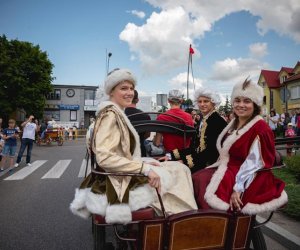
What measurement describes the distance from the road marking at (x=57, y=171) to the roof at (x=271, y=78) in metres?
43.1

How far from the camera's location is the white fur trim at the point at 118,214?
240cm

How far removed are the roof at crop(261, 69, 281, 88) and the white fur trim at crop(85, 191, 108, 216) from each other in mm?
49751

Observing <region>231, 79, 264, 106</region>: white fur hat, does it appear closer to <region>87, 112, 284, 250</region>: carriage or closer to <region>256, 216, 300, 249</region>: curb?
<region>87, 112, 284, 250</region>: carriage

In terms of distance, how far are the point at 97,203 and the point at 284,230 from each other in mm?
2855

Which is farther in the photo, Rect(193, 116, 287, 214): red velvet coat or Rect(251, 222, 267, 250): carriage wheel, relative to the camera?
Rect(251, 222, 267, 250): carriage wheel

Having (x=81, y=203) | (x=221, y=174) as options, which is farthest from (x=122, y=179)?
(x=221, y=174)

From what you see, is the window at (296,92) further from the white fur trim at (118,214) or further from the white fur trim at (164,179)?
the white fur trim at (118,214)

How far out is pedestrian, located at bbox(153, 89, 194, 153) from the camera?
4.39m

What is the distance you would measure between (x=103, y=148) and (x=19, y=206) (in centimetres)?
422

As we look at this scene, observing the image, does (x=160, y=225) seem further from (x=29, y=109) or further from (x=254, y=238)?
(x=29, y=109)

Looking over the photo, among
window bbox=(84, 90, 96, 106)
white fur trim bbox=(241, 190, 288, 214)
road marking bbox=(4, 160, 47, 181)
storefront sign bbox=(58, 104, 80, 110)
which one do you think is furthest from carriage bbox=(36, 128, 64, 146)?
window bbox=(84, 90, 96, 106)

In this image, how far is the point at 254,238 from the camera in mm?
2945

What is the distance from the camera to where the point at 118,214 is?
2408mm

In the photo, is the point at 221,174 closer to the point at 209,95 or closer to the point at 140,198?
the point at 140,198
